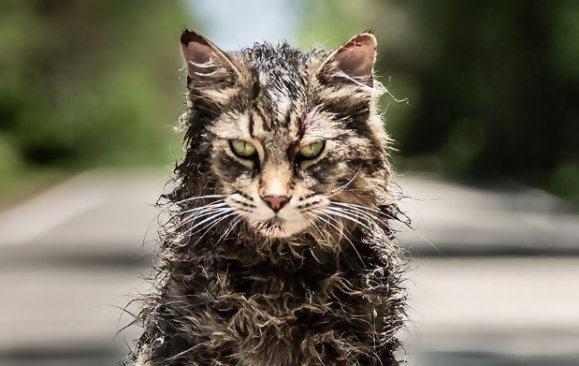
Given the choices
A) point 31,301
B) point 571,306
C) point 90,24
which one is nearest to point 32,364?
point 31,301

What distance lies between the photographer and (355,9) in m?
2.81

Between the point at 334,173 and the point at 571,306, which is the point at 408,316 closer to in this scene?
the point at 334,173

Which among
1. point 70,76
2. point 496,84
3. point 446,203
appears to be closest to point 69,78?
point 70,76

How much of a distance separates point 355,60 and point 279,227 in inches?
8.7

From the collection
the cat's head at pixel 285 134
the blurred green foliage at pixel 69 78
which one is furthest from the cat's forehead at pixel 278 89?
the blurred green foliage at pixel 69 78

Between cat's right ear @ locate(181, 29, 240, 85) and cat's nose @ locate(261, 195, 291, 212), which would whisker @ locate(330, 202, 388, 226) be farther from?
cat's right ear @ locate(181, 29, 240, 85)

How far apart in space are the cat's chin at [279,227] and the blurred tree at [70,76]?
20.0 feet

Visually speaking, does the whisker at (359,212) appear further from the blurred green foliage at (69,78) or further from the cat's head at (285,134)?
the blurred green foliage at (69,78)

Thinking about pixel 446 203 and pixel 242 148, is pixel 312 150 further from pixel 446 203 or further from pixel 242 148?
pixel 446 203

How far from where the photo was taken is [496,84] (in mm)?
3449

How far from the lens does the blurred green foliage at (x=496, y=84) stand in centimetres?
344

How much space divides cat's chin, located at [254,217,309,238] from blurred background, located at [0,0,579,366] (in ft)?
0.60

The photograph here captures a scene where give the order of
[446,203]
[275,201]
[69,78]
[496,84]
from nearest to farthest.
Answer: [275,201] < [496,84] < [446,203] < [69,78]

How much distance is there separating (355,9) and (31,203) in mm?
5044
